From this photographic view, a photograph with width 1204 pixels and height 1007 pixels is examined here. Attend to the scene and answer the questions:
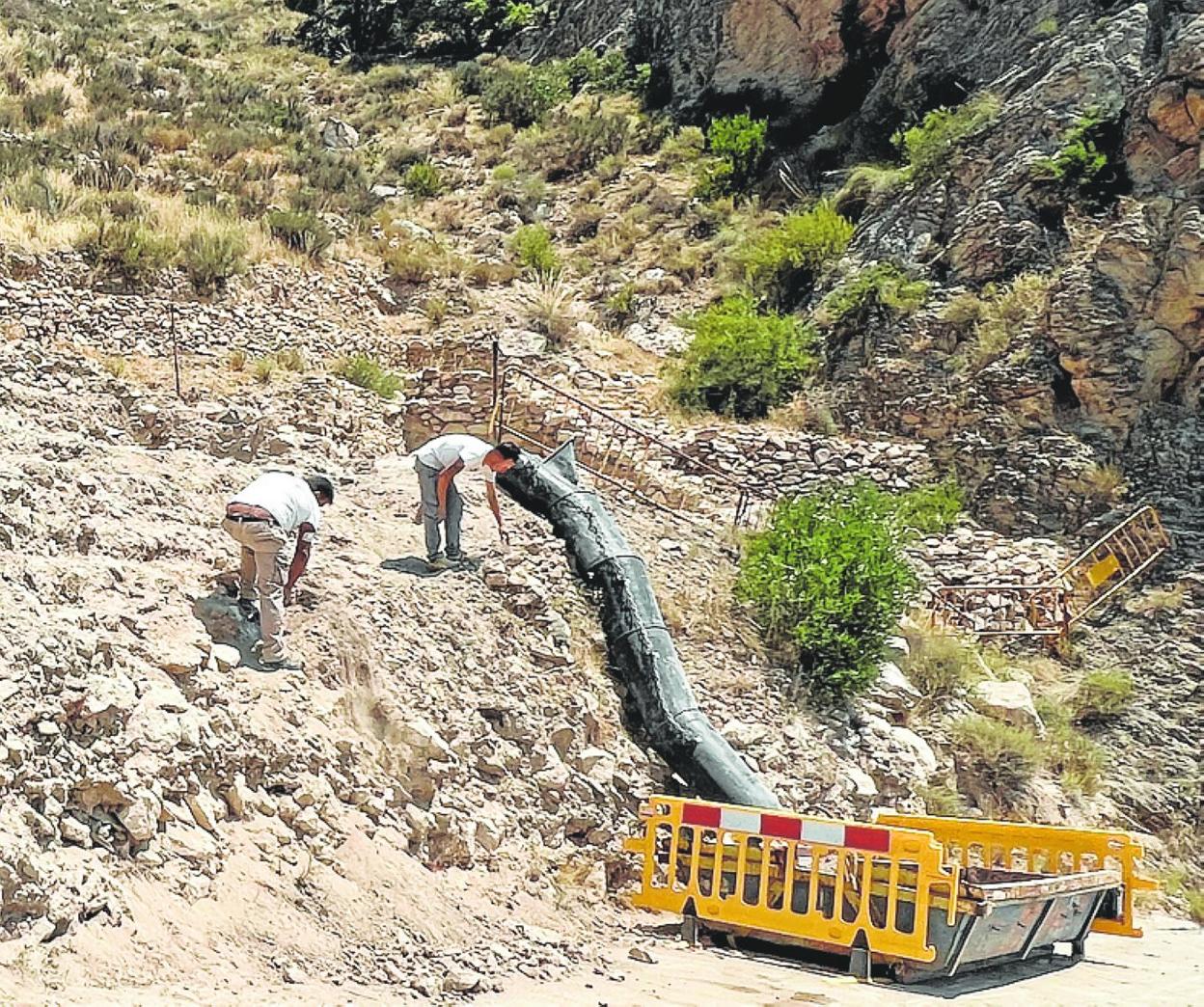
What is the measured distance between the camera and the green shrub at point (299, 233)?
Answer: 1941 cm

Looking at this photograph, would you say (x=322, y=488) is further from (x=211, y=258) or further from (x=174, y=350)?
(x=211, y=258)

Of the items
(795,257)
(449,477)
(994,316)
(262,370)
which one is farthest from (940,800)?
(795,257)

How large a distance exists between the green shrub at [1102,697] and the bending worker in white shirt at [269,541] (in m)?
9.36

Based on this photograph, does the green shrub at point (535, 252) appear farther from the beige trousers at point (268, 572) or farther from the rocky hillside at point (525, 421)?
the beige trousers at point (268, 572)

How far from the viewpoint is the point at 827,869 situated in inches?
295

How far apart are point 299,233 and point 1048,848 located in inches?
584

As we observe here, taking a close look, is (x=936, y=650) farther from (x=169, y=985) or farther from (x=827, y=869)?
(x=169, y=985)

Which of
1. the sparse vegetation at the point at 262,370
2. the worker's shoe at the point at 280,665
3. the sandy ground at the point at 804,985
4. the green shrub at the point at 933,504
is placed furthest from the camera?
the green shrub at the point at 933,504

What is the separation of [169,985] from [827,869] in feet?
12.9

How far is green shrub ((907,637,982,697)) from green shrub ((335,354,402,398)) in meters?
7.36

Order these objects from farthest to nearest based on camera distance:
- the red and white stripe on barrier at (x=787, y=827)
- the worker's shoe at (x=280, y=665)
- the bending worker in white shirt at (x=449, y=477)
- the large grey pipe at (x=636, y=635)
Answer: the bending worker in white shirt at (x=449, y=477) < the large grey pipe at (x=636, y=635) < the worker's shoe at (x=280, y=665) < the red and white stripe on barrier at (x=787, y=827)

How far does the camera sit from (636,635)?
984 centimetres

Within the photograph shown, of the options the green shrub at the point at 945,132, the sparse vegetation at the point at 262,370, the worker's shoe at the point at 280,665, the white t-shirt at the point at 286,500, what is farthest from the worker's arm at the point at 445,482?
the green shrub at the point at 945,132

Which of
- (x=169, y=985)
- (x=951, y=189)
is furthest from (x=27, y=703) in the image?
(x=951, y=189)
